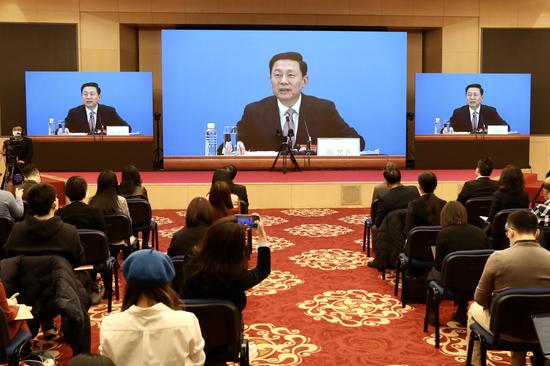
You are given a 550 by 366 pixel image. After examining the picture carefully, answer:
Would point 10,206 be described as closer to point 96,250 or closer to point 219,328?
point 96,250

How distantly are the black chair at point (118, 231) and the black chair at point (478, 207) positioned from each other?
139 inches

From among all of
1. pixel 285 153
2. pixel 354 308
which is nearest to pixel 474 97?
pixel 285 153

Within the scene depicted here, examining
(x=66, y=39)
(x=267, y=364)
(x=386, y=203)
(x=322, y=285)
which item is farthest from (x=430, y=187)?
(x=66, y=39)

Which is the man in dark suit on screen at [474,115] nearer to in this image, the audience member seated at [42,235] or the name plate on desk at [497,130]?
the name plate on desk at [497,130]

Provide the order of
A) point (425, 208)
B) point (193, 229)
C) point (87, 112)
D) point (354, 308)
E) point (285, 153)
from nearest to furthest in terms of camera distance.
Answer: point (193, 229) < point (354, 308) < point (425, 208) < point (285, 153) < point (87, 112)

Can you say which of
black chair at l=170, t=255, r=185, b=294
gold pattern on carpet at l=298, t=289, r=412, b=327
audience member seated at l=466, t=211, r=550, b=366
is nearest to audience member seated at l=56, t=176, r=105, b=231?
black chair at l=170, t=255, r=185, b=294

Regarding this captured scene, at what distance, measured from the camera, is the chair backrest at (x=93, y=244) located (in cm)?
496

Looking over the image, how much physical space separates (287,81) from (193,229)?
1060 cm

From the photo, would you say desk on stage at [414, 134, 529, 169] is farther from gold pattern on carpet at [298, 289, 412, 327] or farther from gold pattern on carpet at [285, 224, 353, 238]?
gold pattern on carpet at [298, 289, 412, 327]

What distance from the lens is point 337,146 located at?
572 inches

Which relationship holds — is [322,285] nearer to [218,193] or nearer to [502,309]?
[218,193]

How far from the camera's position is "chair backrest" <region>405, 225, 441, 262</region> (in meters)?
5.29

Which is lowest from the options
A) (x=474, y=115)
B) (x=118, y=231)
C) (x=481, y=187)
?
(x=118, y=231)

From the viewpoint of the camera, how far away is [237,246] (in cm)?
326
